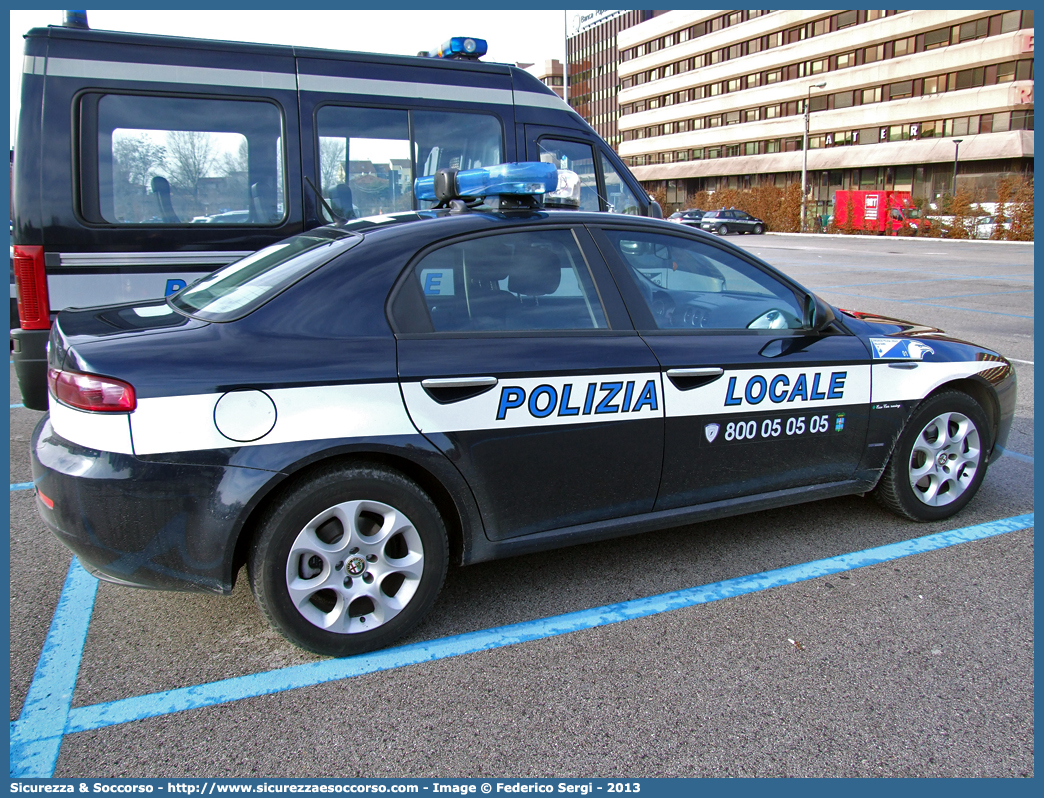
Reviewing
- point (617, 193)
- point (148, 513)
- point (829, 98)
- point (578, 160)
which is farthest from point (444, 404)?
point (829, 98)

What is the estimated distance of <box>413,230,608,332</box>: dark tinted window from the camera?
2945 mm

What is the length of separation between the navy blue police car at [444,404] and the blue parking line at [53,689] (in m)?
0.41

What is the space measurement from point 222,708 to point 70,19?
188 inches

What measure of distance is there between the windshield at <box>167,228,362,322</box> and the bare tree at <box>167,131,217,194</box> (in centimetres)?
241

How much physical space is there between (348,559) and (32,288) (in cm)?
360

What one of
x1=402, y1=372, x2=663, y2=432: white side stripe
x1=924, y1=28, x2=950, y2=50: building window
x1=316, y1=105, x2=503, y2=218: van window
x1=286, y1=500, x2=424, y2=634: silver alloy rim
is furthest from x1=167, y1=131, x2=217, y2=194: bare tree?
x1=924, y1=28, x2=950, y2=50: building window

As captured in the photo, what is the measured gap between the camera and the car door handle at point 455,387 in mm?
2801

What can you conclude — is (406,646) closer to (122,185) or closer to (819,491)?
(819,491)

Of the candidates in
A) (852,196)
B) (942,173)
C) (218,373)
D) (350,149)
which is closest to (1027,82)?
(942,173)

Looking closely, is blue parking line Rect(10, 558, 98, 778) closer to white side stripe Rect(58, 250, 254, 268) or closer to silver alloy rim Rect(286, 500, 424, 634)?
silver alloy rim Rect(286, 500, 424, 634)

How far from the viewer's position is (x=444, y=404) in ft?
9.27

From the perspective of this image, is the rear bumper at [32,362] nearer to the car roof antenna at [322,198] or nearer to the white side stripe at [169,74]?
the white side stripe at [169,74]

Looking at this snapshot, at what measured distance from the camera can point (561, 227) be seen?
10.7 feet

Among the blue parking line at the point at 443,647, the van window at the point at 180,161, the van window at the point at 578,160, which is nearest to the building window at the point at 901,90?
the van window at the point at 578,160
